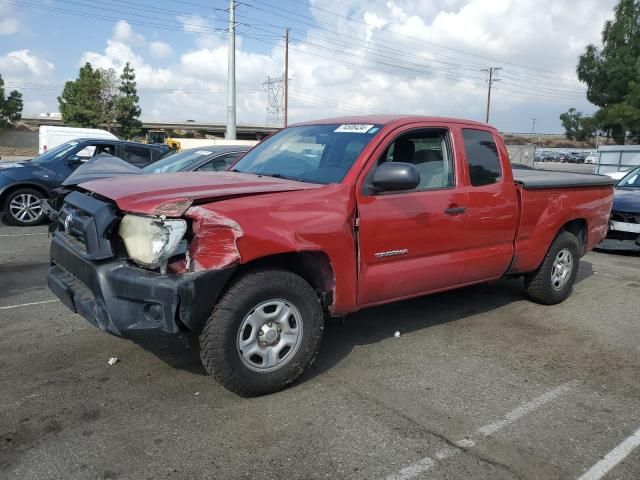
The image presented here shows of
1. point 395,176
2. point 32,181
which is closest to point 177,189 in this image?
point 395,176

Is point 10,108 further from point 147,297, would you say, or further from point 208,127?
point 147,297

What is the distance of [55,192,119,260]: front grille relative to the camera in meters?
3.36

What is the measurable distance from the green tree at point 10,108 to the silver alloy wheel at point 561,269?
193 feet

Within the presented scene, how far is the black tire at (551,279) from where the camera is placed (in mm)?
5641

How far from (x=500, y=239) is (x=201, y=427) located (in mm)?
3098

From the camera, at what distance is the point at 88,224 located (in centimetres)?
347

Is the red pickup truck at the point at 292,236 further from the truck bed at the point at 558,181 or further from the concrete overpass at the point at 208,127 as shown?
the concrete overpass at the point at 208,127

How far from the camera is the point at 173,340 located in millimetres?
3250

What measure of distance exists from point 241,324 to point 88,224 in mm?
1148

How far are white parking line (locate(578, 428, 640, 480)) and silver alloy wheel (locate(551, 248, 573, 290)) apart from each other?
270cm

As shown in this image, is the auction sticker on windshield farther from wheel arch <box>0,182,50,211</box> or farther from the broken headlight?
wheel arch <box>0,182,50,211</box>

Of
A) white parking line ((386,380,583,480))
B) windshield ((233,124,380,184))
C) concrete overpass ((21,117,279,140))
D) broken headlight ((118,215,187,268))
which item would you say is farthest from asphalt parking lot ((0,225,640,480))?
concrete overpass ((21,117,279,140))

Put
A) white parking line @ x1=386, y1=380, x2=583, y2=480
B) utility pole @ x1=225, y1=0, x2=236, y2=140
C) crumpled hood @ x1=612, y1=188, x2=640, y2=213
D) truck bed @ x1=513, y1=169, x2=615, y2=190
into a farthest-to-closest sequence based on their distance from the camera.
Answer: utility pole @ x1=225, y1=0, x2=236, y2=140 → crumpled hood @ x1=612, y1=188, x2=640, y2=213 → truck bed @ x1=513, y1=169, x2=615, y2=190 → white parking line @ x1=386, y1=380, x2=583, y2=480

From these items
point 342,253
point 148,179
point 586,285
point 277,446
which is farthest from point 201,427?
point 586,285
